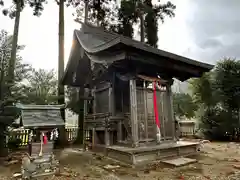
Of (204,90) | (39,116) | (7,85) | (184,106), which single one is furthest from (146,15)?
(39,116)

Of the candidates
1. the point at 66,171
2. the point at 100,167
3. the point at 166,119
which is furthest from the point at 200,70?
the point at 66,171

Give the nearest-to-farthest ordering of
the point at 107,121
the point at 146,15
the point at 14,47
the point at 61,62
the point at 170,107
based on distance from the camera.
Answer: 1. the point at 107,121
2. the point at 170,107
3. the point at 14,47
4. the point at 61,62
5. the point at 146,15

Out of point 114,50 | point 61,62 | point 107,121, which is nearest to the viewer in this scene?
point 114,50

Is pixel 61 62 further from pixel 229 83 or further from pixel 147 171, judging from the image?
pixel 229 83

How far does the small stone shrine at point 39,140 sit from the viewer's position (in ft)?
15.0

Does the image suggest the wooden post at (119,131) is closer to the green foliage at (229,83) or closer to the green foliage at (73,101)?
the green foliage at (73,101)

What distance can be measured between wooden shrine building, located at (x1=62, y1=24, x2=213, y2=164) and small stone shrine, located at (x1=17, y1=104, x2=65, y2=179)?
227 centimetres

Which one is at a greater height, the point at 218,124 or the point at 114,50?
the point at 114,50

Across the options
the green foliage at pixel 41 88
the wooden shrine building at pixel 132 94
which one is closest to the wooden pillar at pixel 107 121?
the wooden shrine building at pixel 132 94

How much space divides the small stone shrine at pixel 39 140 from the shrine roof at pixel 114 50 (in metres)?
2.71

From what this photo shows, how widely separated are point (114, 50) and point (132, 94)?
1.65m

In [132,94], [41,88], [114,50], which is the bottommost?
[132,94]

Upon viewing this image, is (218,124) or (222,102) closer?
(218,124)

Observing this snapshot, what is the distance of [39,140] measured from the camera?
4797 millimetres
